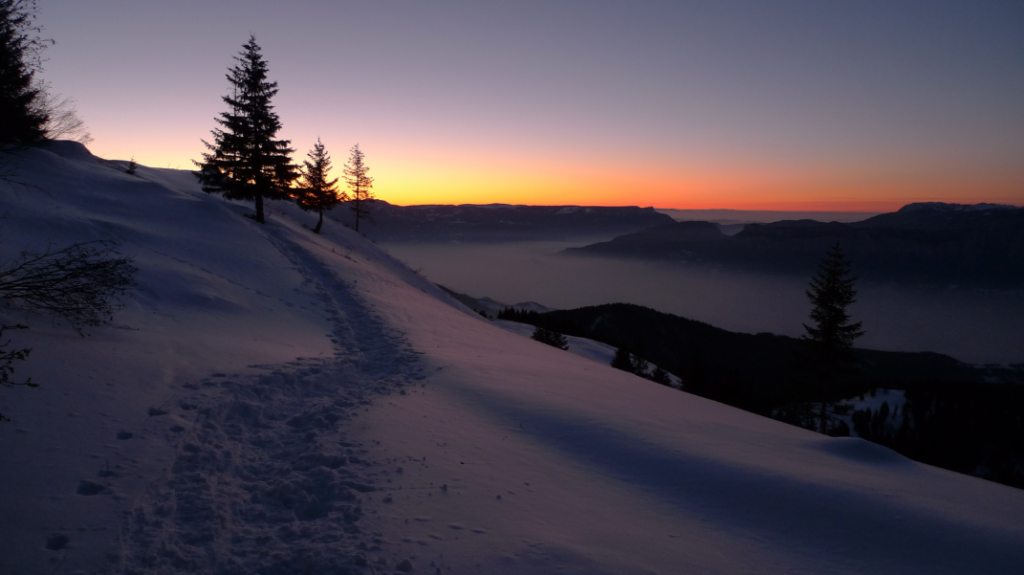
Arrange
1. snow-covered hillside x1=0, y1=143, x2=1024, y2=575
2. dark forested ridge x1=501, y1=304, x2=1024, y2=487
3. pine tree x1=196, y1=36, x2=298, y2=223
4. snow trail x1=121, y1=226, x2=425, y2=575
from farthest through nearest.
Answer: dark forested ridge x1=501, y1=304, x2=1024, y2=487
pine tree x1=196, y1=36, x2=298, y2=223
snow-covered hillside x1=0, y1=143, x2=1024, y2=575
snow trail x1=121, y1=226, x2=425, y2=575

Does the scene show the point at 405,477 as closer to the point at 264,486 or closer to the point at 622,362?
the point at 264,486

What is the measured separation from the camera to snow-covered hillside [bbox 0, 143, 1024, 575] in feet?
12.4

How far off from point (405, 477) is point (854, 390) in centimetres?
6840

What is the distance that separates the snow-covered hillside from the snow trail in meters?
0.03

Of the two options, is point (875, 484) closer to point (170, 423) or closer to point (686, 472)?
point (686, 472)

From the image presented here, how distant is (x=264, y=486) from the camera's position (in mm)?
4781

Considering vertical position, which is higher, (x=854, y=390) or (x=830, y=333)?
(x=830, y=333)

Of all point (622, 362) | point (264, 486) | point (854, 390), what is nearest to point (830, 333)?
point (622, 362)

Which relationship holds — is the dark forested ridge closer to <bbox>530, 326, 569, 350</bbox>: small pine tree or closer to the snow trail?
<bbox>530, 326, 569, 350</bbox>: small pine tree

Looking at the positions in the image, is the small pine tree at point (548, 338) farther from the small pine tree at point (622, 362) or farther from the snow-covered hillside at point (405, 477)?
the snow-covered hillside at point (405, 477)

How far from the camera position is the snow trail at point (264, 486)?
3623mm

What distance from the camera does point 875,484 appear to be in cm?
585

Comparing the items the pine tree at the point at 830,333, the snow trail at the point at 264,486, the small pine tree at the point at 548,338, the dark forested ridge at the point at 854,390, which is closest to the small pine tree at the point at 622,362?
the small pine tree at the point at 548,338

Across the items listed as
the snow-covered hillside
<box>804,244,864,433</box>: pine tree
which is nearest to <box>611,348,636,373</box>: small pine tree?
<box>804,244,864,433</box>: pine tree
